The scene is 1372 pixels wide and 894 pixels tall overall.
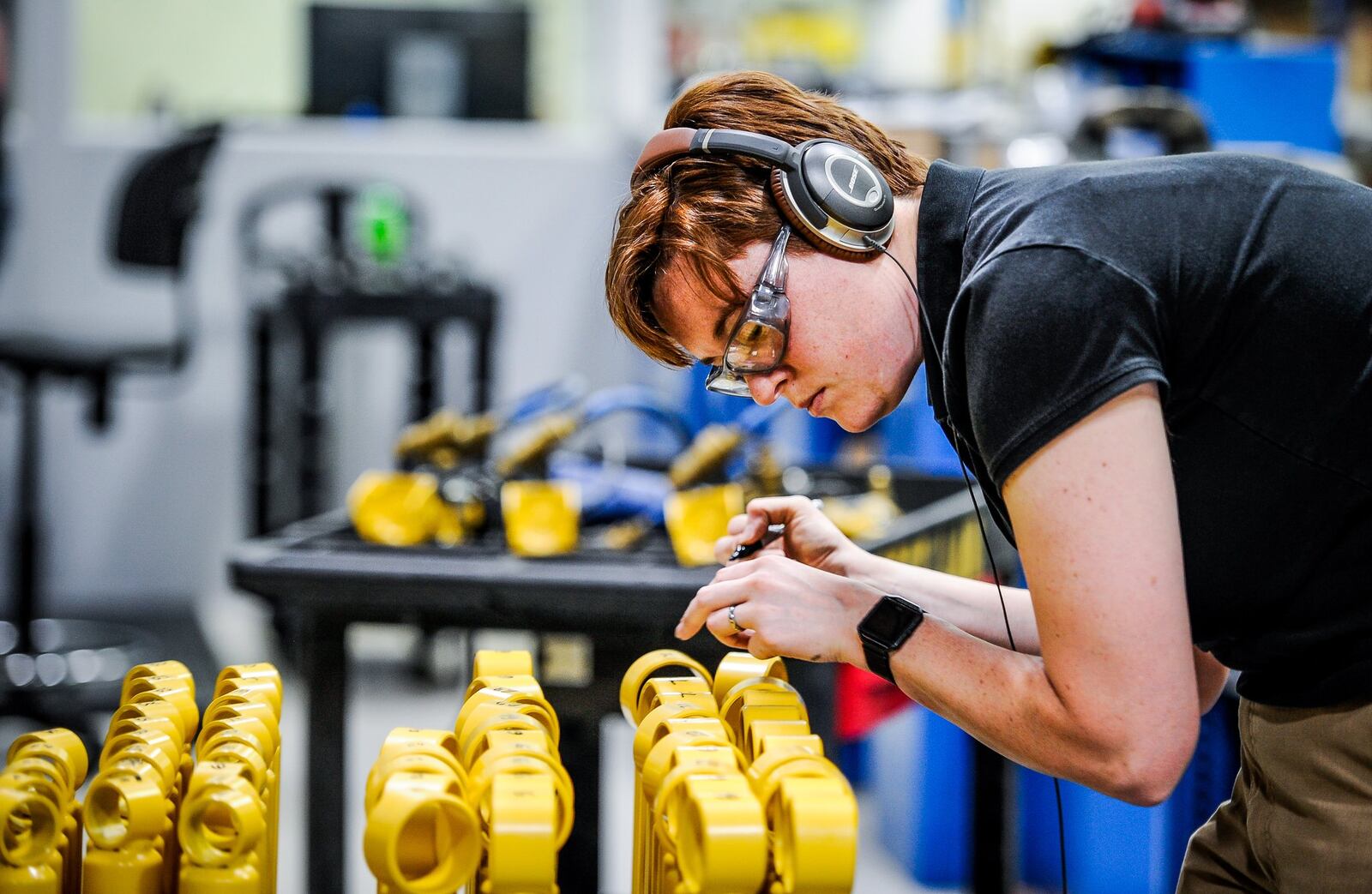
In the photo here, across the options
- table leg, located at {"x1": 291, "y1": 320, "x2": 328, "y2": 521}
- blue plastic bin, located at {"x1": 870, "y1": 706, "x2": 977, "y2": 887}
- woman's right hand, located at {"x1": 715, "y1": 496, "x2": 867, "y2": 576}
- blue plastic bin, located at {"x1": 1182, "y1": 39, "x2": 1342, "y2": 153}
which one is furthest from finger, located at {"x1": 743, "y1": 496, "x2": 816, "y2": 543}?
table leg, located at {"x1": 291, "y1": 320, "x2": 328, "y2": 521}

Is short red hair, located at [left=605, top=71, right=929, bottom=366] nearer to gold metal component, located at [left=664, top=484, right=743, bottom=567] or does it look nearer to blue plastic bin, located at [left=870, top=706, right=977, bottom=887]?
gold metal component, located at [left=664, top=484, right=743, bottom=567]

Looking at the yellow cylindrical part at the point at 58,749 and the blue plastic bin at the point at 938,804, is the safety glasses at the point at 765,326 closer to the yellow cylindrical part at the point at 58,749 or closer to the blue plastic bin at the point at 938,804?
the yellow cylindrical part at the point at 58,749

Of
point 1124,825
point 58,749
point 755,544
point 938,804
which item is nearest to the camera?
point 58,749

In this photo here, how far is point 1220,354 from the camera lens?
98 centimetres

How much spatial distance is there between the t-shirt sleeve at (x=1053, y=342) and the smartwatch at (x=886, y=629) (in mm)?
163

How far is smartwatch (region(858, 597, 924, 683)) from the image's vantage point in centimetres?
105

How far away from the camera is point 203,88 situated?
5727 millimetres

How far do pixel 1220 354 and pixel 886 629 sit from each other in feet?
1.05

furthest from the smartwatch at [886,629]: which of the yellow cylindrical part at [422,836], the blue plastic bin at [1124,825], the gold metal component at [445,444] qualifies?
the gold metal component at [445,444]

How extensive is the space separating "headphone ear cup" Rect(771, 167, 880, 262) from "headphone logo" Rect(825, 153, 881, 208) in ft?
0.12

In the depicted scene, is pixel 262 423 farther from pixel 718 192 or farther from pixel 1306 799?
pixel 1306 799

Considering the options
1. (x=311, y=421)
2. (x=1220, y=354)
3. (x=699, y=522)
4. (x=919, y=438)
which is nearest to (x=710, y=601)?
(x=1220, y=354)

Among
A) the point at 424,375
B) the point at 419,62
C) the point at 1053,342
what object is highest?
the point at 419,62

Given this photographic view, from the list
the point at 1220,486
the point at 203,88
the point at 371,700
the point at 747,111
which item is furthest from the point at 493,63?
the point at 1220,486
